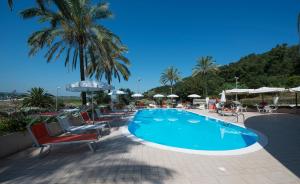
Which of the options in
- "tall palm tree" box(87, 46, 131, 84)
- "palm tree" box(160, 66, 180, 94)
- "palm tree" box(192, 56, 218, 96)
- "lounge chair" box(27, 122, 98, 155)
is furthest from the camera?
"palm tree" box(160, 66, 180, 94)

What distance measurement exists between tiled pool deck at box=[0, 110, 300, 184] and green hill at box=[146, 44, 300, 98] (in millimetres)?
32525

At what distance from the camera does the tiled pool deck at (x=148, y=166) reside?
151 inches

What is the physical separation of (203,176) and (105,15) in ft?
41.8

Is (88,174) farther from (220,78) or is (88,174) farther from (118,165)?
(220,78)

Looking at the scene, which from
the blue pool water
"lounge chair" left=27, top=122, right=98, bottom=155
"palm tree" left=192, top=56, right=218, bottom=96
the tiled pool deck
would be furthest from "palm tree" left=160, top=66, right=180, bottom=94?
"lounge chair" left=27, top=122, right=98, bottom=155

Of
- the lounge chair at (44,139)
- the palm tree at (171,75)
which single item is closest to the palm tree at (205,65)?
the palm tree at (171,75)

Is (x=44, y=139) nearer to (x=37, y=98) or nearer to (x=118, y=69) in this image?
(x=37, y=98)

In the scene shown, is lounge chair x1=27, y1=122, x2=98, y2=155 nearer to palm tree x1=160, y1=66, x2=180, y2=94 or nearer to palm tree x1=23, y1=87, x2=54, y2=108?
palm tree x1=23, y1=87, x2=54, y2=108

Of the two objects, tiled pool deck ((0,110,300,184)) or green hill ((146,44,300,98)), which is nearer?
tiled pool deck ((0,110,300,184))

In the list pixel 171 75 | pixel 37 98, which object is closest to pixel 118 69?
pixel 37 98

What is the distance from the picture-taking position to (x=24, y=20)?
38.0 feet

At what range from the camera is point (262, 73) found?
43719mm

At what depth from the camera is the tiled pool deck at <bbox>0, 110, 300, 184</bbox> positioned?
3.82 metres

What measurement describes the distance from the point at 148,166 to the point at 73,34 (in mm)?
11231
